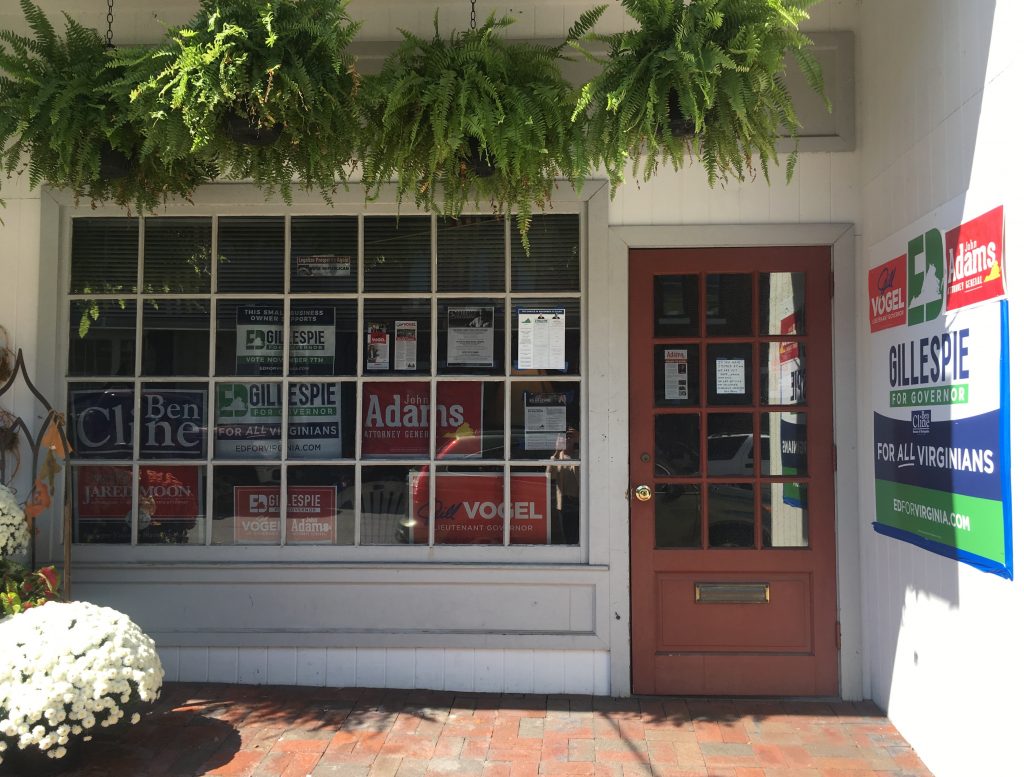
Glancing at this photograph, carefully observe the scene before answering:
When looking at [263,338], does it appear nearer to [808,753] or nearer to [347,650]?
[347,650]

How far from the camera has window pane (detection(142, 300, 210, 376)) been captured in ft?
16.0

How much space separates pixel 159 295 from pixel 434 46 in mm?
2234

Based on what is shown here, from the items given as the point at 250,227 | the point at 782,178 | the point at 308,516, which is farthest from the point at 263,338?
the point at 782,178

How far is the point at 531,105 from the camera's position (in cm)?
368

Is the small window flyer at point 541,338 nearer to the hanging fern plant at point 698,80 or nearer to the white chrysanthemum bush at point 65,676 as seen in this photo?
the hanging fern plant at point 698,80

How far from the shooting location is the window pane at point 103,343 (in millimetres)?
4879

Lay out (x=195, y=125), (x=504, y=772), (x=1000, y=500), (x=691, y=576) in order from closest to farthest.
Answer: (x=1000, y=500) < (x=195, y=125) < (x=504, y=772) < (x=691, y=576)

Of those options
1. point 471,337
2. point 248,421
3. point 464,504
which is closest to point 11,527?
point 248,421

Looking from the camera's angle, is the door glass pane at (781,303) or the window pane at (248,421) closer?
the door glass pane at (781,303)

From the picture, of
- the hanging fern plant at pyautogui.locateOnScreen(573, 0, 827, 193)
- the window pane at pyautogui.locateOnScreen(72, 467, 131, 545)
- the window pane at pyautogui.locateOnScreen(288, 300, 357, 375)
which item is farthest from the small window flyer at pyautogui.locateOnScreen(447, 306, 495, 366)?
the window pane at pyautogui.locateOnScreen(72, 467, 131, 545)

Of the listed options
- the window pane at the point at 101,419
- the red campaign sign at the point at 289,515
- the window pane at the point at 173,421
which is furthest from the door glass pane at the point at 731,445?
the window pane at the point at 101,419

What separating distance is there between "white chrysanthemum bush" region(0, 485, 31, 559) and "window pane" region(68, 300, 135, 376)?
33.5 inches

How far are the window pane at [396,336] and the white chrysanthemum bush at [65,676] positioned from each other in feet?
6.19

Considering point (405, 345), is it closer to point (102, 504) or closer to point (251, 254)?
point (251, 254)
